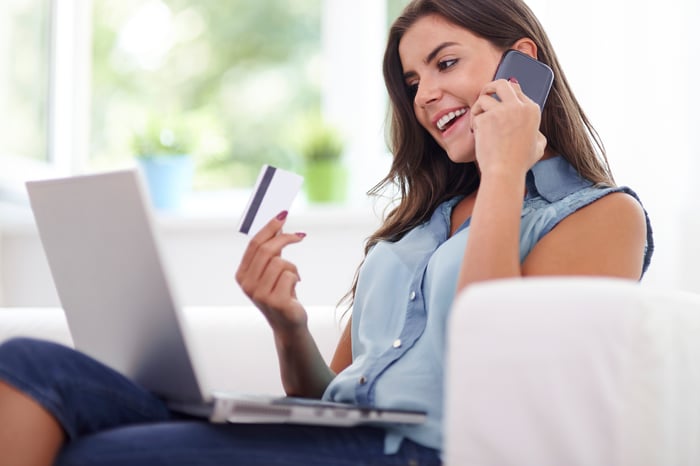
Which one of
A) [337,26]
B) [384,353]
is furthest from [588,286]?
[337,26]

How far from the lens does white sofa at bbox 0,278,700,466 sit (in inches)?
37.4

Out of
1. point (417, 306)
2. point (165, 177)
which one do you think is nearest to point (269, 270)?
point (417, 306)

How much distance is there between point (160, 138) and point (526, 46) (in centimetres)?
168

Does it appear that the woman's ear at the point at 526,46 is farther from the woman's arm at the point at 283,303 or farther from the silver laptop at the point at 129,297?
the silver laptop at the point at 129,297

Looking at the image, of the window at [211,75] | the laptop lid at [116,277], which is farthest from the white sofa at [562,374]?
the window at [211,75]

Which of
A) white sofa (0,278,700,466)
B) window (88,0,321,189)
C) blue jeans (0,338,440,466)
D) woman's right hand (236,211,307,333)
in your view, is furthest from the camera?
window (88,0,321,189)

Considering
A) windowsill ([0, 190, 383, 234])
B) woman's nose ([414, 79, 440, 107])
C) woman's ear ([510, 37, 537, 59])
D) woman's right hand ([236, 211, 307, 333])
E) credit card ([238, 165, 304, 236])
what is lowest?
windowsill ([0, 190, 383, 234])

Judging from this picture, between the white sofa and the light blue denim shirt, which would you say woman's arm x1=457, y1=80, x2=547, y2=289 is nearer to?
the light blue denim shirt

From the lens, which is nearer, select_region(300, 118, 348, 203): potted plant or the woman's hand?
the woman's hand

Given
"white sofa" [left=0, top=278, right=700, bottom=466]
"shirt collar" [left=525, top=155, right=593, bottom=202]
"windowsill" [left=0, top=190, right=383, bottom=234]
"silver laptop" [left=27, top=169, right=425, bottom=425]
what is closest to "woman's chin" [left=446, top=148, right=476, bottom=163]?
"shirt collar" [left=525, top=155, right=593, bottom=202]

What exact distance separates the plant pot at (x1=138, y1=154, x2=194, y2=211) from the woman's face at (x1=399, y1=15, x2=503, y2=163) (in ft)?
4.98

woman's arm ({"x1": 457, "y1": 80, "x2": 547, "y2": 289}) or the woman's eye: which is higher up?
the woman's eye

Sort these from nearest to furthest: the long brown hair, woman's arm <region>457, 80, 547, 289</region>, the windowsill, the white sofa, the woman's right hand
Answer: the white sofa
woman's arm <region>457, 80, 547, 289</region>
the woman's right hand
the long brown hair
the windowsill

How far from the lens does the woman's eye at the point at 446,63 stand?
159cm
